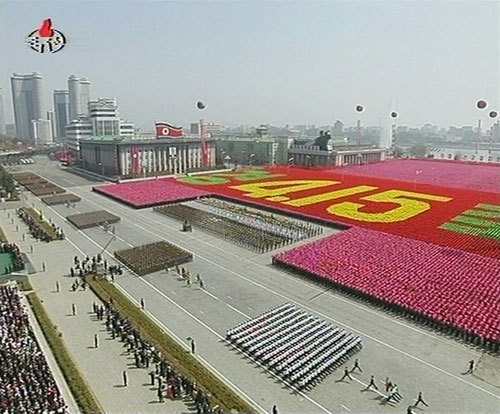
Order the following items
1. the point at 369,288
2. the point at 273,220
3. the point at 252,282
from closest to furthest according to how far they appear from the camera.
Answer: the point at 369,288 → the point at 252,282 → the point at 273,220

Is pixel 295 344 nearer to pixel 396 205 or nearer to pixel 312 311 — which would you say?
pixel 312 311

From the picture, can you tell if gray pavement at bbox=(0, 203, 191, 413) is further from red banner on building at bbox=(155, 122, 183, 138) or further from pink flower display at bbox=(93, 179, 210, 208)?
red banner on building at bbox=(155, 122, 183, 138)

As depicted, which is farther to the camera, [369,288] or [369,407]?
[369,288]

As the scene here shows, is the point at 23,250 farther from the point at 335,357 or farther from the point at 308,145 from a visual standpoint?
the point at 308,145

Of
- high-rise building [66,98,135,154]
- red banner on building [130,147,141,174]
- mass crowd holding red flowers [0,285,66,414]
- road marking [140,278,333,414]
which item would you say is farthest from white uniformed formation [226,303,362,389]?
high-rise building [66,98,135,154]

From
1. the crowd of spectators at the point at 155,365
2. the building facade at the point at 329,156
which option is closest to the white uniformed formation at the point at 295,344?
the crowd of spectators at the point at 155,365

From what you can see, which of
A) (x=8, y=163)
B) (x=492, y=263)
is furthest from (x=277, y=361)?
(x=8, y=163)

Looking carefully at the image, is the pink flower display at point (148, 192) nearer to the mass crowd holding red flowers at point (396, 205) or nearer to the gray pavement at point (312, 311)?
the mass crowd holding red flowers at point (396, 205)
